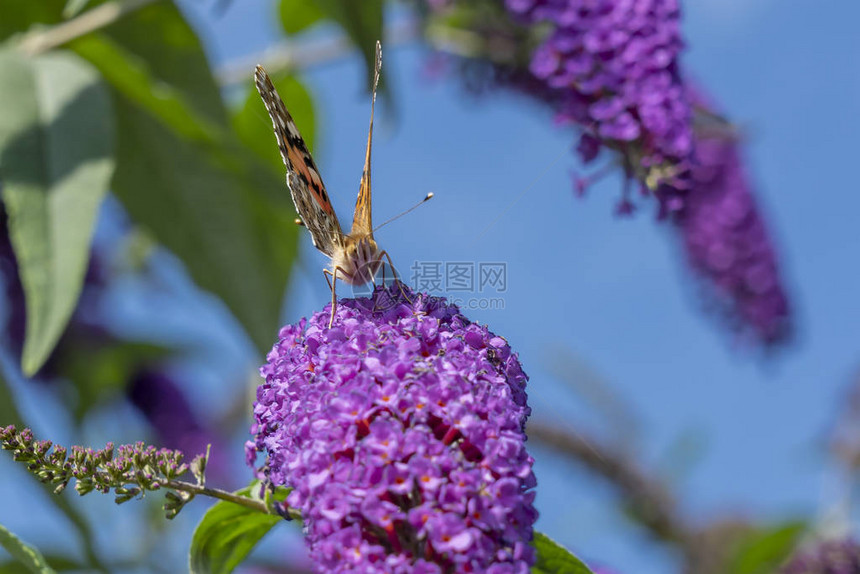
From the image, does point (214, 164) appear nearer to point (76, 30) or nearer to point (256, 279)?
point (256, 279)

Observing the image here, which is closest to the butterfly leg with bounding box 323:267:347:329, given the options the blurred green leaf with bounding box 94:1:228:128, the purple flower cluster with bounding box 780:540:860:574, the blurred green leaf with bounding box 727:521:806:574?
the blurred green leaf with bounding box 94:1:228:128

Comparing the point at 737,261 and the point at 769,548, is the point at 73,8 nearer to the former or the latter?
the point at 737,261

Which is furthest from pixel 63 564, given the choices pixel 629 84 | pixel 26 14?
pixel 629 84

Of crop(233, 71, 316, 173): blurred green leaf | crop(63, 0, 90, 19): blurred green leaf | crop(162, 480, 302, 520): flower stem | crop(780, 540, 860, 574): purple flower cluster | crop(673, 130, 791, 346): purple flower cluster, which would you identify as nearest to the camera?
crop(162, 480, 302, 520): flower stem

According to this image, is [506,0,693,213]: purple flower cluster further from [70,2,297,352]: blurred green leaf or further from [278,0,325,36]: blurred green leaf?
[278,0,325,36]: blurred green leaf

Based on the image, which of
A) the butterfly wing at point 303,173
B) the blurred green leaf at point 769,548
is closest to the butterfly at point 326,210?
the butterfly wing at point 303,173

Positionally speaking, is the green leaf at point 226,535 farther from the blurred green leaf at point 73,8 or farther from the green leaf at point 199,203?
the blurred green leaf at point 73,8

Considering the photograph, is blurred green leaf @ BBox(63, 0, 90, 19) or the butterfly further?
blurred green leaf @ BBox(63, 0, 90, 19)
